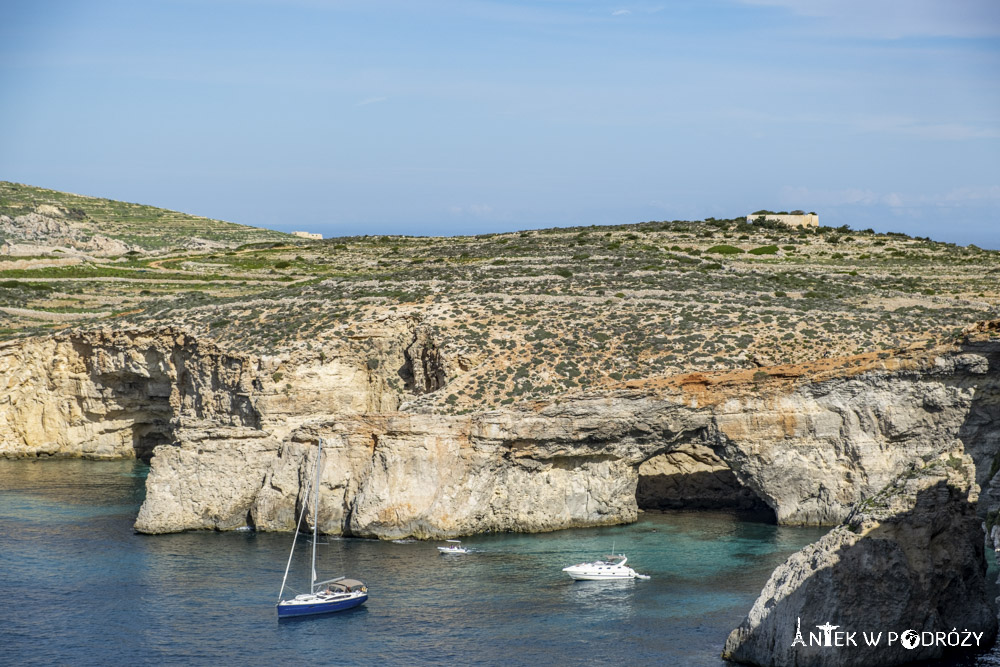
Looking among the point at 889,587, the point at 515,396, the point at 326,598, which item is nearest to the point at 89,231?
the point at 515,396

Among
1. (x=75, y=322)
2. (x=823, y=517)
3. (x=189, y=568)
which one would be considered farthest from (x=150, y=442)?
(x=823, y=517)

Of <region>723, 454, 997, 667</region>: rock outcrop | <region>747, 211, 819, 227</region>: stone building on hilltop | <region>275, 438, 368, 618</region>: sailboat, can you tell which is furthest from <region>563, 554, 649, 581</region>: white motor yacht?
<region>747, 211, 819, 227</region>: stone building on hilltop

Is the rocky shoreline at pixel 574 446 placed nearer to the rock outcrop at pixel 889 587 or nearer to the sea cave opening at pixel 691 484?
the sea cave opening at pixel 691 484

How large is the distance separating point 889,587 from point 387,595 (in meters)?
20.2

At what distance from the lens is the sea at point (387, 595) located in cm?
4491

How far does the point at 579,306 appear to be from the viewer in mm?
74812

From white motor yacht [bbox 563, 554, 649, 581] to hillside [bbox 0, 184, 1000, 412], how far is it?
11.8 metres

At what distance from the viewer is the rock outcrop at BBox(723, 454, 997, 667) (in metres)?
39.9

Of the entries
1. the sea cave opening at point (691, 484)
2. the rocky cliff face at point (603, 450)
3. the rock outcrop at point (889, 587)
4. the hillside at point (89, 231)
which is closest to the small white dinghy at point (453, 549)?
the rocky cliff face at point (603, 450)

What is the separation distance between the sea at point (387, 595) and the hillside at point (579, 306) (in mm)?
8654

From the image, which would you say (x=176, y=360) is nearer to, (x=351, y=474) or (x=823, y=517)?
(x=351, y=474)

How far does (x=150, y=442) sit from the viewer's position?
87938mm

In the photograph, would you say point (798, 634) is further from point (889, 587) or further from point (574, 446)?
point (574, 446)

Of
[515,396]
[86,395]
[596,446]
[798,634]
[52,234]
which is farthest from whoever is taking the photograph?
[52,234]
